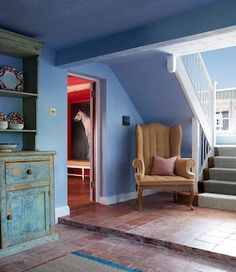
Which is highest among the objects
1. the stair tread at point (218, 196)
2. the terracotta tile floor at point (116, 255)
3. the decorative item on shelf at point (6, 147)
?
the decorative item on shelf at point (6, 147)

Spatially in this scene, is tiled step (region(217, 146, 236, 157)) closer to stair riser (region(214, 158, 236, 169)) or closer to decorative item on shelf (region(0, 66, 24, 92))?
stair riser (region(214, 158, 236, 169))

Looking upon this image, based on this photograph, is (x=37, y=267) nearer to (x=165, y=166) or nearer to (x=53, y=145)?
(x=53, y=145)

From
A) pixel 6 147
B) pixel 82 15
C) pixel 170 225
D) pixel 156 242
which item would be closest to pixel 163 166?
pixel 170 225

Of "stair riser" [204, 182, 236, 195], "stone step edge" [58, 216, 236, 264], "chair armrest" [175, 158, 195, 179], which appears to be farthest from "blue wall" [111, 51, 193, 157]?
"stone step edge" [58, 216, 236, 264]

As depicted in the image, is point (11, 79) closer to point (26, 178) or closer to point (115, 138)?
point (26, 178)

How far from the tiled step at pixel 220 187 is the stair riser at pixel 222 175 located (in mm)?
97

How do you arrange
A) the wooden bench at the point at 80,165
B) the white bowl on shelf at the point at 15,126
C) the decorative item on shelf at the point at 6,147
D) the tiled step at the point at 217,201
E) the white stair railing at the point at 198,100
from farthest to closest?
the wooden bench at the point at 80,165, the white stair railing at the point at 198,100, the tiled step at the point at 217,201, the white bowl on shelf at the point at 15,126, the decorative item on shelf at the point at 6,147

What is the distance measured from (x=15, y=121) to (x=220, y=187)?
122 inches

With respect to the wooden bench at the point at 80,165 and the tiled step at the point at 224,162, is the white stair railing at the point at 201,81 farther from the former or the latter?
the wooden bench at the point at 80,165

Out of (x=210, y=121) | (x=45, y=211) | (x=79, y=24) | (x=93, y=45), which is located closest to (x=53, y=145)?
(x=45, y=211)

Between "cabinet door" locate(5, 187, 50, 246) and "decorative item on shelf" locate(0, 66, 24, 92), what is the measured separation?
118 cm

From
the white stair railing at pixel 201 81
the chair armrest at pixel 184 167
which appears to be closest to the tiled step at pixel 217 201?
the chair armrest at pixel 184 167

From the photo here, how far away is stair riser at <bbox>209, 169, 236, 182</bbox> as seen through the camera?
4.72 meters

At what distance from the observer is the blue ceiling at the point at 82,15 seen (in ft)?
8.27
